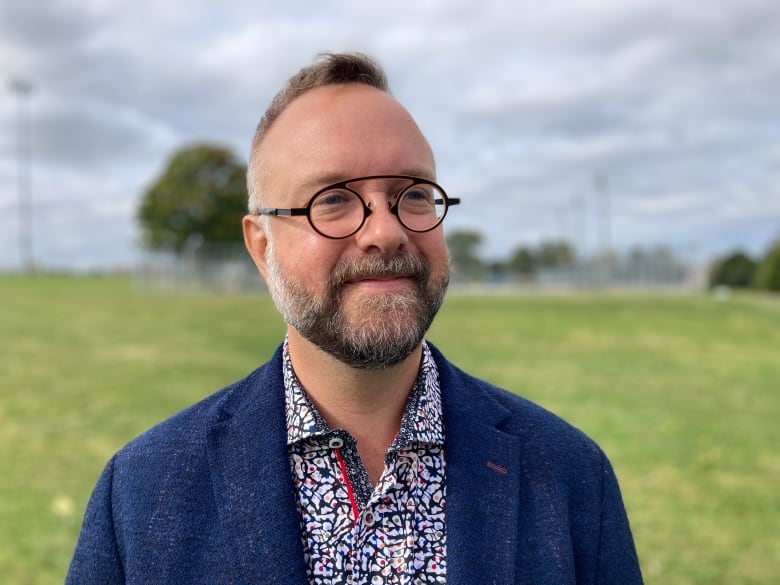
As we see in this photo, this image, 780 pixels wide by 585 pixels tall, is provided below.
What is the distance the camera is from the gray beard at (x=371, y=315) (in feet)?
5.70

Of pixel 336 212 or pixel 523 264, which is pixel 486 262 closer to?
pixel 523 264

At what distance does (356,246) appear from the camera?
5.80 feet

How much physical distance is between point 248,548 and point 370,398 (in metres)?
0.48

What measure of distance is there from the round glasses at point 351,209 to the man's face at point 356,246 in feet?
0.06

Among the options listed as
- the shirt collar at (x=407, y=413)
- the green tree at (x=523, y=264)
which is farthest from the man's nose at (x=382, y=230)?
the green tree at (x=523, y=264)

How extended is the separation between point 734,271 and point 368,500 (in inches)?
2379

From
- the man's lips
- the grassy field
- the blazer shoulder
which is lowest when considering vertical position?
the grassy field

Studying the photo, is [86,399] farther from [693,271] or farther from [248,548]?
[693,271]

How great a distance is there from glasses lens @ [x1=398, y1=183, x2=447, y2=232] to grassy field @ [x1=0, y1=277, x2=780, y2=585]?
4.74 meters

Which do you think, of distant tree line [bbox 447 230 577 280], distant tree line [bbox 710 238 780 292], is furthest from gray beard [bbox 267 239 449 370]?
distant tree line [bbox 710 238 780 292]

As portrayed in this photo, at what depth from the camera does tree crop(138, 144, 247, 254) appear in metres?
48.9

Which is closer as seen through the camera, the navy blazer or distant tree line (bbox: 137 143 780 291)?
the navy blazer

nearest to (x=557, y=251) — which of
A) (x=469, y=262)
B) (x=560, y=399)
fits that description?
(x=469, y=262)

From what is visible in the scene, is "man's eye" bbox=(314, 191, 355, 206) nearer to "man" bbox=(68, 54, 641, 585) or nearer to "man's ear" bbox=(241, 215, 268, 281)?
"man" bbox=(68, 54, 641, 585)
